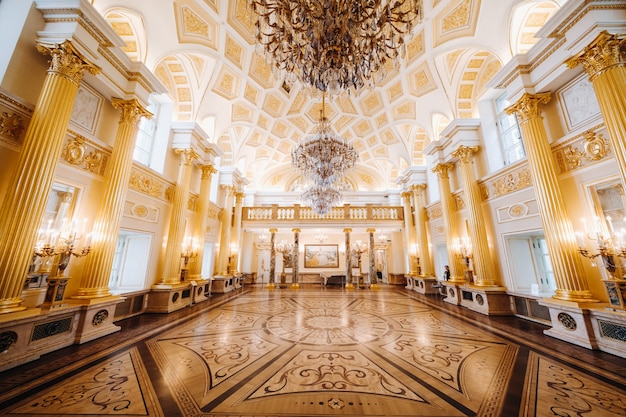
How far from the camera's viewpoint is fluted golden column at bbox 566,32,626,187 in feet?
10.1

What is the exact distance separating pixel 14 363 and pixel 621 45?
352 inches

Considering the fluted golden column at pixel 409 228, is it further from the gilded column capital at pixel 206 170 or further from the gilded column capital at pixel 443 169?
the gilded column capital at pixel 206 170

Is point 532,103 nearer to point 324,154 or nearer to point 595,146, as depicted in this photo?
point 595,146

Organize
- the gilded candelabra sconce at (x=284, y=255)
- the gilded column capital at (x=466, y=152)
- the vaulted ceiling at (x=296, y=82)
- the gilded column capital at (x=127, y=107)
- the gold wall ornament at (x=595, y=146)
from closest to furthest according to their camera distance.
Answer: the gold wall ornament at (x=595, y=146) → the gilded column capital at (x=127, y=107) → the vaulted ceiling at (x=296, y=82) → the gilded column capital at (x=466, y=152) → the gilded candelabra sconce at (x=284, y=255)

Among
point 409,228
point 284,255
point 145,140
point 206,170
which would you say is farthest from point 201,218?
point 409,228

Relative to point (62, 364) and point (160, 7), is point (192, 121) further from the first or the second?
point (62, 364)

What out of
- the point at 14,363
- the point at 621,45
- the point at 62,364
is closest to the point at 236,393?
the point at 62,364

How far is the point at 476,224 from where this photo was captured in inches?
237

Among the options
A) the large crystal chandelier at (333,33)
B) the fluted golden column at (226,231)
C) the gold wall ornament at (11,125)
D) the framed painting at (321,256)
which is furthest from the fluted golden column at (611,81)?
the framed painting at (321,256)

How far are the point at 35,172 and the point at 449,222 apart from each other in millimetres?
9122

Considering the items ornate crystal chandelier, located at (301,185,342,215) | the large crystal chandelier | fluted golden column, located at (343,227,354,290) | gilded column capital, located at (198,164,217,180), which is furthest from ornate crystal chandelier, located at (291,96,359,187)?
fluted golden column, located at (343,227,354,290)

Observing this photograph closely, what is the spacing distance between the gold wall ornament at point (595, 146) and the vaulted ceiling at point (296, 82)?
8.50 feet

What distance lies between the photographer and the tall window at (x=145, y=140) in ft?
20.2

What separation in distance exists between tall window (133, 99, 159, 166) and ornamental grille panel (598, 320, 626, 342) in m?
9.60
